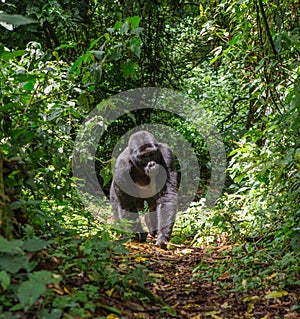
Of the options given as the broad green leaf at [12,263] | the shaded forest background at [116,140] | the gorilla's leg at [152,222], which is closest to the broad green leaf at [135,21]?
the shaded forest background at [116,140]

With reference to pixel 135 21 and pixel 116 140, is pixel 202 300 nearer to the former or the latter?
pixel 135 21

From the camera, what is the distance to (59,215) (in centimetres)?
295

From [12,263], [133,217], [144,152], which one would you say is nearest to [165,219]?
[133,217]

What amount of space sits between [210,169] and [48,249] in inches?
242

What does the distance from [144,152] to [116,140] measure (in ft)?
11.0

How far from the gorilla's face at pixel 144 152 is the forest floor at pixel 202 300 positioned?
58.7 inches

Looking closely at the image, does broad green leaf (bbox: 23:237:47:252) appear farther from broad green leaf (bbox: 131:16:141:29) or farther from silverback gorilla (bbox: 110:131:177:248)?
silverback gorilla (bbox: 110:131:177:248)

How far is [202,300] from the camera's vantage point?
2.92m

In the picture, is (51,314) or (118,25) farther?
(118,25)

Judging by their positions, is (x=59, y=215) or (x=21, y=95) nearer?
(x=59, y=215)

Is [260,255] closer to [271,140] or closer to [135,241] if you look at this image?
[271,140]

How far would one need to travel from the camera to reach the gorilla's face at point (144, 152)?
5.04 metres

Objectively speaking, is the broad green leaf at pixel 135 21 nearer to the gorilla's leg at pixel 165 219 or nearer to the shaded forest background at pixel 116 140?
the shaded forest background at pixel 116 140

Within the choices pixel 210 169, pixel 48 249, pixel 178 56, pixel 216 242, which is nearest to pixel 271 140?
pixel 216 242
